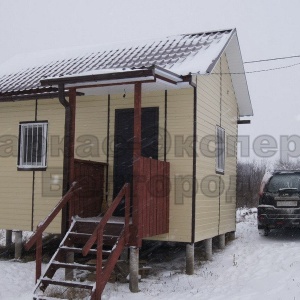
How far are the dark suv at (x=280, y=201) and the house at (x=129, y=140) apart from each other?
3.63 feet

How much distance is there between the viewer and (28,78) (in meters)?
12.7

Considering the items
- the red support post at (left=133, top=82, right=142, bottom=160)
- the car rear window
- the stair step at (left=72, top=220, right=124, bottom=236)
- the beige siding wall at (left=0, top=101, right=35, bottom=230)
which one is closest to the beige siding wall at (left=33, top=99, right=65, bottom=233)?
the beige siding wall at (left=0, top=101, right=35, bottom=230)

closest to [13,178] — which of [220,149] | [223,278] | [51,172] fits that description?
[51,172]

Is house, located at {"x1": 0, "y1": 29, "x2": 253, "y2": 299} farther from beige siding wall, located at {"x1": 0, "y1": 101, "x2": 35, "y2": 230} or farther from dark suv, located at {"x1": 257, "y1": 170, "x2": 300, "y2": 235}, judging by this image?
dark suv, located at {"x1": 257, "y1": 170, "x2": 300, "y2": 235}

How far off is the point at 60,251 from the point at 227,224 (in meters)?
5.86

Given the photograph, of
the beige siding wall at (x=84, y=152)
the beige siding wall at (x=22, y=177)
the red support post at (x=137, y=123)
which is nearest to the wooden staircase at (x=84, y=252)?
the red support post at (x=137, y=123)

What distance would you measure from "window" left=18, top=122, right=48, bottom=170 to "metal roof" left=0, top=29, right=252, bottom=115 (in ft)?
3.30

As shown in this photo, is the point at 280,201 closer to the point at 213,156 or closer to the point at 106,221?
the point at 213,156

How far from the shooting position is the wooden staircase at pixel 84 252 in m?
7.86

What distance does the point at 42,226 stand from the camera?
8445mm

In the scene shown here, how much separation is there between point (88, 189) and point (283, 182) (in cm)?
548

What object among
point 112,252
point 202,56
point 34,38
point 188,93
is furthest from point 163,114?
point 34,38

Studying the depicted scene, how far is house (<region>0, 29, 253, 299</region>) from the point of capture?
898 centimetres

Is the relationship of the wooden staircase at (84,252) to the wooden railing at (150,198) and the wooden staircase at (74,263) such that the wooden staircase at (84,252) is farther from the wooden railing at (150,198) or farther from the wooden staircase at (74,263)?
the wooden railing at (150,198)
